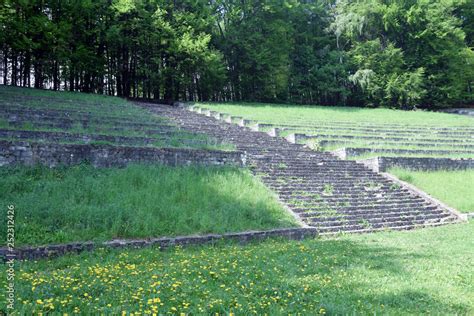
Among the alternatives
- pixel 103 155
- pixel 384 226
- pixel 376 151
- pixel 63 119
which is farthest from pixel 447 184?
pixel 63 119

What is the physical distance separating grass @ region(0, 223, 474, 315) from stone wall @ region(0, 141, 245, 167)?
426 centimetres

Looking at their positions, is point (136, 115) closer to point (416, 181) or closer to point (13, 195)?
point (13, 195)

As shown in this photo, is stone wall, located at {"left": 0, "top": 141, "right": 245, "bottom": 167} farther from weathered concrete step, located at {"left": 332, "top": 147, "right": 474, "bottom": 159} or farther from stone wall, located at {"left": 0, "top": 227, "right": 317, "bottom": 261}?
weathered concrete step, located at {"left": 332, "top": 147, "right": 474, "bottom": 159}

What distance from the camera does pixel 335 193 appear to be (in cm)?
1173

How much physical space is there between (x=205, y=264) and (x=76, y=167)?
5676 mm

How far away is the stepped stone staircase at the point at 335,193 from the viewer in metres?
10.0

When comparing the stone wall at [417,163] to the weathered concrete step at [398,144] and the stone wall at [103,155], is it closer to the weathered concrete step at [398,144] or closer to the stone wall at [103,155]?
the weathered concrete step at [398,144]

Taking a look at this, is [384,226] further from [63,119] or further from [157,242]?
[63,119]

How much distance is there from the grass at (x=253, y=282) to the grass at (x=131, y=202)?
3.18 feet

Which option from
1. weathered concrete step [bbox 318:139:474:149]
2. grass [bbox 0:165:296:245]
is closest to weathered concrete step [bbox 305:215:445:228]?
grass [bbox 0:165:296:245]

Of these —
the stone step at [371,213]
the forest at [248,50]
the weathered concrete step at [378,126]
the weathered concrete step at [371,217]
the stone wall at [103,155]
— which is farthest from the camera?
the forest at [248,50]

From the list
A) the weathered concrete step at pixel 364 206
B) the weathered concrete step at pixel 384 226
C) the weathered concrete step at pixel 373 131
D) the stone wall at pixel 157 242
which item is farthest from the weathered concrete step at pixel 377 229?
the weathered concrete step at pixel 373 131

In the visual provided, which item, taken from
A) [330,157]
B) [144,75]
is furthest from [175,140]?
[144,75]

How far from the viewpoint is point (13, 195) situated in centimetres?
754
